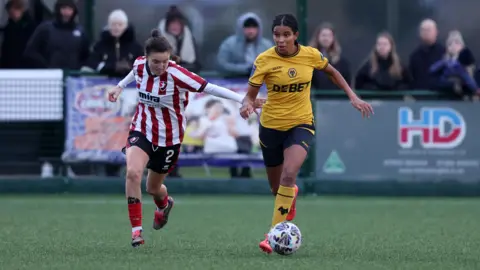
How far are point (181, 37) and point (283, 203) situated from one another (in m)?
6.77

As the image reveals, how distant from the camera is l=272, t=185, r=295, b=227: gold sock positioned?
29.8 feet

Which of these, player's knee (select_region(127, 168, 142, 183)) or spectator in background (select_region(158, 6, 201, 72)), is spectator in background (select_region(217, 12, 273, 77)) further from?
player's knee (select_region(127, 168, 142, 183))

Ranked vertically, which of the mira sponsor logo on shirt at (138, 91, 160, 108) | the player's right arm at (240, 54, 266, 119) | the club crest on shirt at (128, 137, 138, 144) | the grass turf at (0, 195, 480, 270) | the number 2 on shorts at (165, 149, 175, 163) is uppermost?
the player's right arm at (240, 54, 266, 119)

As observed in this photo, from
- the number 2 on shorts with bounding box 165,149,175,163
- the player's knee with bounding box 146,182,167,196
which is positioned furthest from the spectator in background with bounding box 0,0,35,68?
the number 2 on shorts with bounding box 165,149,175,163

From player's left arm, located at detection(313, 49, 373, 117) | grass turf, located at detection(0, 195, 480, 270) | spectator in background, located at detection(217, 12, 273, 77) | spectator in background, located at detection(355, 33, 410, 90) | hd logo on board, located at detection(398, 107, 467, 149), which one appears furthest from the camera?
spectator in background, located at detection(355, 33, 410, 90)

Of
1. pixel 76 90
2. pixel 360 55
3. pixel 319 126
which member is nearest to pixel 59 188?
pixel 76 90

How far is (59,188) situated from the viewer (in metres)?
15.5

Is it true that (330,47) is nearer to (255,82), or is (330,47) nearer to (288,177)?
(255,82)

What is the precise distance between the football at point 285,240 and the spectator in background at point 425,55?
7.34m

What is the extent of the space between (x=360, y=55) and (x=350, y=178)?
274 centimetres

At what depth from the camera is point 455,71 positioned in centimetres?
1531

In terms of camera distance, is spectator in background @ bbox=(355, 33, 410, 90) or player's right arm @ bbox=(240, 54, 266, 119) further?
spectator in background @ bbox=(355, 33, 410, 90)

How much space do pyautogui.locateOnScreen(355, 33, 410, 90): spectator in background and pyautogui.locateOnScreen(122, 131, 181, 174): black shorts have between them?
583 cm

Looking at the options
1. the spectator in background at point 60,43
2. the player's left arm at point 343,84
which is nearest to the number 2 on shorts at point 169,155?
the player's left arm at point 343,84
